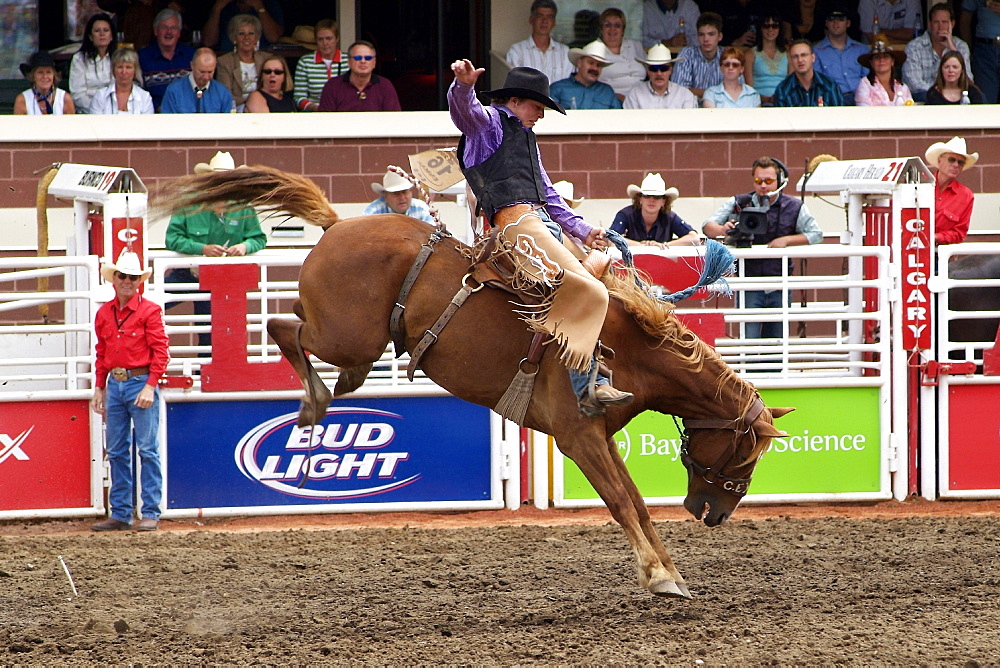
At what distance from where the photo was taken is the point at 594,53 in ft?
39.3

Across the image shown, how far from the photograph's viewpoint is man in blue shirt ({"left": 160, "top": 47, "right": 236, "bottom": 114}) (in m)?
11.4

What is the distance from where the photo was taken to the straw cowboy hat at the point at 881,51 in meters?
12.3

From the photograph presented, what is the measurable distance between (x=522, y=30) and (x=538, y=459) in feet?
19.5

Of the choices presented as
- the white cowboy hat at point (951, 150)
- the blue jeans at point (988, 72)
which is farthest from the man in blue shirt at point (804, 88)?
the white cowboy hat at point (951, 150)

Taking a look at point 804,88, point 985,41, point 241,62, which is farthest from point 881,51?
point 241,62

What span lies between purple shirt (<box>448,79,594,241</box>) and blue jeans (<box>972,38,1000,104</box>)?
8522mm

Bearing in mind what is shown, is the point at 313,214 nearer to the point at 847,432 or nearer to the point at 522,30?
the point at 847,432

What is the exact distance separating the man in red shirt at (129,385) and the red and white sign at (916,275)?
492cm

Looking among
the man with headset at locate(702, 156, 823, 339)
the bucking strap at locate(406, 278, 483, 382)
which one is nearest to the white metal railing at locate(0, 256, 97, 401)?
the bucking strap at locate(406, 278, 483, 382)

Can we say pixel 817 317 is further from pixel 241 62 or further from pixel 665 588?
pixel 241 62

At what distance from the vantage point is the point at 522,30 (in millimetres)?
12656

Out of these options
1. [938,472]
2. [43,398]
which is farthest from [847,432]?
[43,398]

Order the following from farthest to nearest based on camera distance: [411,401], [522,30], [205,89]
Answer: [522,30] → [205,89] → [411,401]

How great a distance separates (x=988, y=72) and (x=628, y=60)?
3866mm
